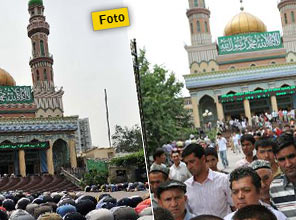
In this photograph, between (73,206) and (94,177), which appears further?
(73,206)

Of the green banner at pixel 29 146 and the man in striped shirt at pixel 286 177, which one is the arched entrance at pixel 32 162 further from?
the man in striped shirt at pixel 286 177

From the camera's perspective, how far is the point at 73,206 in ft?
4.06

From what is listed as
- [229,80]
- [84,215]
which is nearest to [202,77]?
[229,80]

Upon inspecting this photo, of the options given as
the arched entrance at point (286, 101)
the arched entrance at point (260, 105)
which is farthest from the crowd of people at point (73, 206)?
the arched entrance at point (286, 101)

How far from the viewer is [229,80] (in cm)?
1240

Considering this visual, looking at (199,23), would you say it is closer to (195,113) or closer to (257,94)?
(257,94)

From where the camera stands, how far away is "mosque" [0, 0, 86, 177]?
0.88 m

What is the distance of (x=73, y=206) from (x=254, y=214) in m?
0.69

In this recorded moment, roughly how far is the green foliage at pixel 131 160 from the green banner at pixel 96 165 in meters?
0.04

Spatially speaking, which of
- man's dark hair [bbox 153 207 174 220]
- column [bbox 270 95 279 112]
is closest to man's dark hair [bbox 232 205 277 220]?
man's dark hair [bbox 153 207 174 220]

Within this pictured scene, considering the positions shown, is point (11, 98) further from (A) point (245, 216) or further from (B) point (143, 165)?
(A) point (245, 216)

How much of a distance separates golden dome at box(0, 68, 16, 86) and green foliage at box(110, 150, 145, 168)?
0.93 feet

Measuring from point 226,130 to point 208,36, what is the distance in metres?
6.29

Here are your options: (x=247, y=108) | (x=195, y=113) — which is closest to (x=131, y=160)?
(x=195, y=113)
